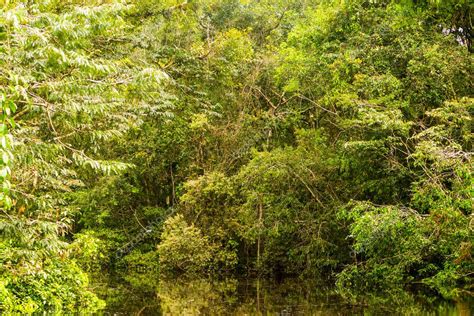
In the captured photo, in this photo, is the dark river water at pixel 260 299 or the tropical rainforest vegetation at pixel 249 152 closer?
the tropical rainforest vegetation at pixel 249 152

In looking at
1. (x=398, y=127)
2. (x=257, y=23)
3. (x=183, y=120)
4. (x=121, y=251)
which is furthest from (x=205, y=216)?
(x=257, y=23)

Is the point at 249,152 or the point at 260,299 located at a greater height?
the point at 249,152

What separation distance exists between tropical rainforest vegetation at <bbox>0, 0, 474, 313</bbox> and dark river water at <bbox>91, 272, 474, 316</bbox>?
851 mm

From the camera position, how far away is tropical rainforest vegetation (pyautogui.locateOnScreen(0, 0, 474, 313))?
432 inches

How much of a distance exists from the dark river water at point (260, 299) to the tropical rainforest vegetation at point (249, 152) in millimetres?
851

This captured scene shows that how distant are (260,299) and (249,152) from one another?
7073mm

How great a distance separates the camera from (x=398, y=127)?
51.8 feet

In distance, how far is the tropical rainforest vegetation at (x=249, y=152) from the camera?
11.0m

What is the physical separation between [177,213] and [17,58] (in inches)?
505

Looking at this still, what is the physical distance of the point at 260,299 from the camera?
14453 mm

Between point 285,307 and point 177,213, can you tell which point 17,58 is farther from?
point 177,213

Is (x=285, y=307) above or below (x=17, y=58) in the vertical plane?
below

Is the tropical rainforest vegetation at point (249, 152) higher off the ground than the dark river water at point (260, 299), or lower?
higher

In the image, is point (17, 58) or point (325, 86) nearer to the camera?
point (17, 58)
